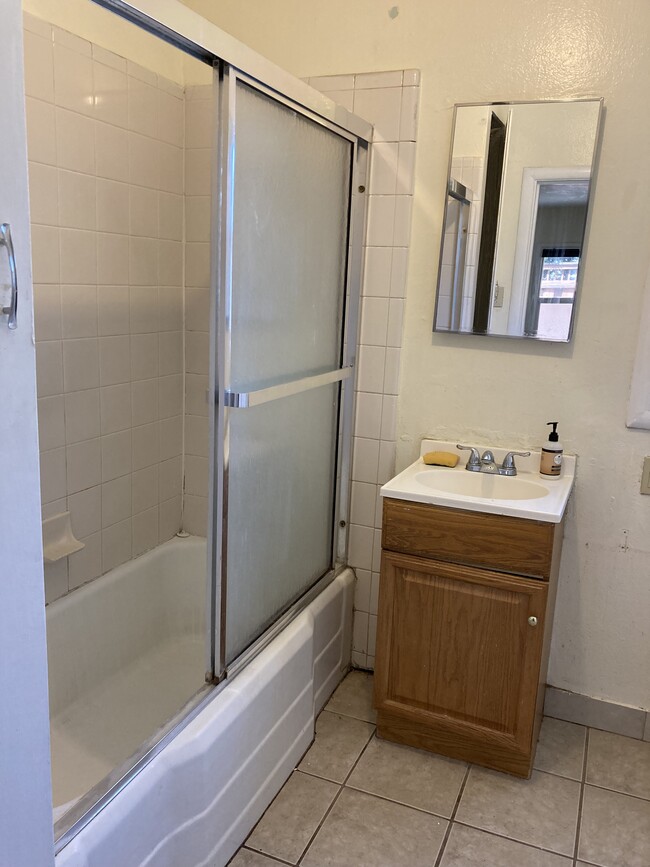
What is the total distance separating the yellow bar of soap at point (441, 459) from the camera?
2225 millimetres

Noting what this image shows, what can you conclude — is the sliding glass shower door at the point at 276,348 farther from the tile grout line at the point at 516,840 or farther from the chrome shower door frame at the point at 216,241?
the tile grout line at the point at 516,840

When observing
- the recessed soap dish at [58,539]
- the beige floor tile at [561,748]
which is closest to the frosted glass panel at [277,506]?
the recessed soap dish at [58,539]

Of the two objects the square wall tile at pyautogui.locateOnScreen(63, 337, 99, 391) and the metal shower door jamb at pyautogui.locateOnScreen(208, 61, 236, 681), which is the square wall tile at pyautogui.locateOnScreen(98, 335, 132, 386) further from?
the metal shower door jamb at pyautogui.locateOnScreen(208, 61, 236, 681)

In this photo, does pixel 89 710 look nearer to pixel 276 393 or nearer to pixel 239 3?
pixel 276 393

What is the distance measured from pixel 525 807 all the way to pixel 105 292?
6.14 ft

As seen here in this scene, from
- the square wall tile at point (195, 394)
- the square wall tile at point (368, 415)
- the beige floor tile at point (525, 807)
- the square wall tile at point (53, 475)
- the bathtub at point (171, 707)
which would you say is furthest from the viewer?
the square wall tile at point (195, 394)

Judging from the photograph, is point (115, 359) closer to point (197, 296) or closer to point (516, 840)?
point (197, 296)

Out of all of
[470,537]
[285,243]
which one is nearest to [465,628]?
[470,537]

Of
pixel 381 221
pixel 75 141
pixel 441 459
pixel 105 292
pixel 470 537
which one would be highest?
pixel 75 141

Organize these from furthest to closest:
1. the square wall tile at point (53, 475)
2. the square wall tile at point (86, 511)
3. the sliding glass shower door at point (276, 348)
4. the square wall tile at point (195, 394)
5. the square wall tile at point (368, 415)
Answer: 1. the square wall tile at point (195, 394)
2. the square wall tile at point (368, 415)
3. the square wall tile at point (86, 511)
4. the square wall tile at point (53, 475)
5. the sliding glass shower door at point (276, 348)

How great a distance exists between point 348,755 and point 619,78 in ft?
6.67

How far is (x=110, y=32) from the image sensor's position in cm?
207

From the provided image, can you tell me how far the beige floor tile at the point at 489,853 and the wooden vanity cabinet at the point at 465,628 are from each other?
0.86 feet

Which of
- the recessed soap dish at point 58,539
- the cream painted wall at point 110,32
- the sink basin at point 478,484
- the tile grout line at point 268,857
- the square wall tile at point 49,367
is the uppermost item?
the cream painted wall at point 110,32
